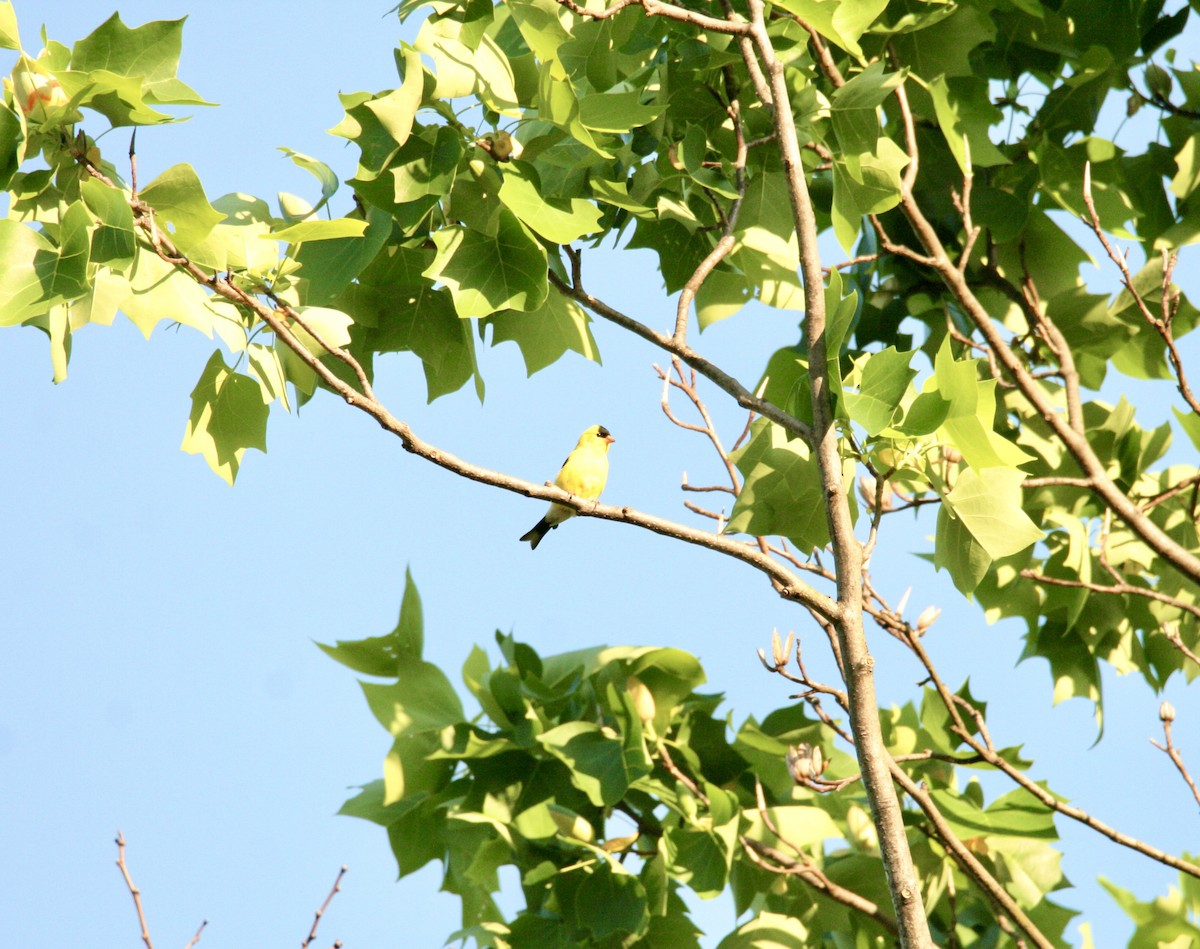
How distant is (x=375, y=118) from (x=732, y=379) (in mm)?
1276

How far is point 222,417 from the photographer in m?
3.68

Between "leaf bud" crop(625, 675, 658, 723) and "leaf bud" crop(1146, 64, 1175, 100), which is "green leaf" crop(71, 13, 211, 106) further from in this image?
"leaf bud" crop(1146, 64, 1175, 100)

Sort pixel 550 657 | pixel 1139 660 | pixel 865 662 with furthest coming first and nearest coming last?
pixel 1139 660
pixel 550 657
pixel 865 662

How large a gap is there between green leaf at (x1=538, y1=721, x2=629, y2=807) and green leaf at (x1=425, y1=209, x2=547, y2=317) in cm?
191

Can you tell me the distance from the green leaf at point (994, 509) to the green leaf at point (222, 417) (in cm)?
210

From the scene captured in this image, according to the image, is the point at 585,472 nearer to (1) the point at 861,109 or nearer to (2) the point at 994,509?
(1) the point at 861,109

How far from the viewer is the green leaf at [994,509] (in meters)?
3.04

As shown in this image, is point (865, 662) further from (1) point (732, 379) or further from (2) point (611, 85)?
(2) point (611, 85)

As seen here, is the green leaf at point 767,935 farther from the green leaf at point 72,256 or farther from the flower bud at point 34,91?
the flower bud at point 34,91

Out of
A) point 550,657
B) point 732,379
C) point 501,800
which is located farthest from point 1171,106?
point 501,800

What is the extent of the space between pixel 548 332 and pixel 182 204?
1.41m

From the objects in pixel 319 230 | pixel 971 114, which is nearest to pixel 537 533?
pixel 971 114

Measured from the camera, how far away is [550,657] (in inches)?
208

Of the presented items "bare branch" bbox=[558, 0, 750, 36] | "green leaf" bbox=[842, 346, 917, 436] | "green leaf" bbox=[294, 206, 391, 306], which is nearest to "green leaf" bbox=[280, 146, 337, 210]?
"green leaf" bbox=[294, 206, 391, 306]
